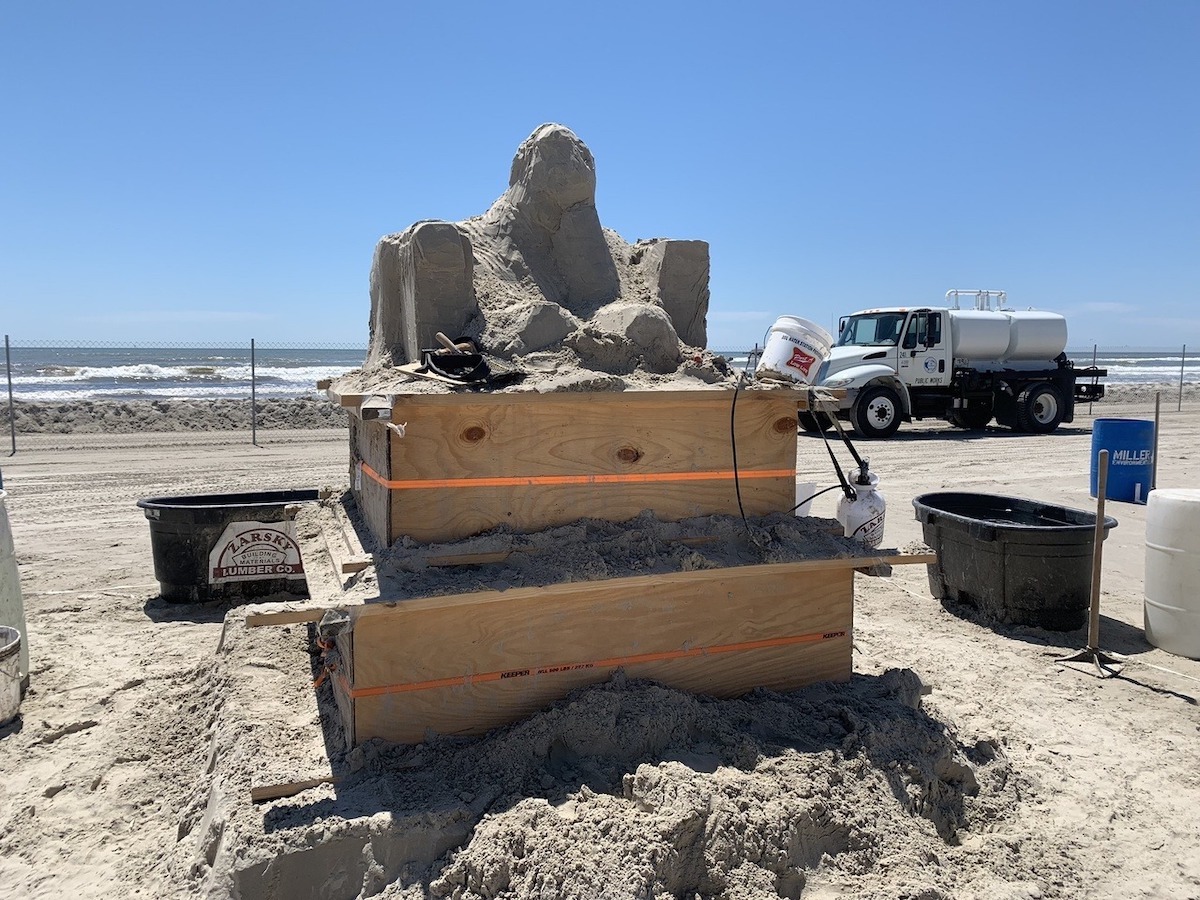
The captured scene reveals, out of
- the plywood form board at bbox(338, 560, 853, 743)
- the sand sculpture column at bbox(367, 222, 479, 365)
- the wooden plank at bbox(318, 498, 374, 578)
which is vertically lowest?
the plywood form board at bbox(338, 560, 853, 743)

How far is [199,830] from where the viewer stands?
2869 mm

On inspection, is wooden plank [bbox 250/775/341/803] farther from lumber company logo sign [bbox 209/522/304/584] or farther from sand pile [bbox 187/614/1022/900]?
lumber company logo sign [bbox 209/522/304/584]

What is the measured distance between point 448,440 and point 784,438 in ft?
4.68

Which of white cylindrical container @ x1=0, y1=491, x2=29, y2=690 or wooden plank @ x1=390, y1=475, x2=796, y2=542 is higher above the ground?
wooden plank @ x1=390, y1=475, x2=796, y2=542

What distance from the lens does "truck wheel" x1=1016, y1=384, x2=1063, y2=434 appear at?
16641 mm

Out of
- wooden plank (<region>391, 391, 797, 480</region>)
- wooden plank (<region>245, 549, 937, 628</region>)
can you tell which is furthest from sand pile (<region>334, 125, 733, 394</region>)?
wooden plank (<region>245, 549, 937, 628</region>)

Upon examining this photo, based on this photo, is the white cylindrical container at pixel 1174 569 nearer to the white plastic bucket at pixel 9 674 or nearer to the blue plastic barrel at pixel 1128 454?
the blue plastic barrel at pixel 1128 454

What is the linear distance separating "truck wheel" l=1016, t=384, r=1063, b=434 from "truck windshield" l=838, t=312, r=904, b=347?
3113 millimetres

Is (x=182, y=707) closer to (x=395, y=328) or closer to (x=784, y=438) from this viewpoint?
(x=395, y=328)

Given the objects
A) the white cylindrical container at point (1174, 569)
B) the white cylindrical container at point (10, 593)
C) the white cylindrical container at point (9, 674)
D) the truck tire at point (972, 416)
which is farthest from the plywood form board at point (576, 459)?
the truck tire at point (972, 416)

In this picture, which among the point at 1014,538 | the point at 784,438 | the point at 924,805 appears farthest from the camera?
the point at 1014,538

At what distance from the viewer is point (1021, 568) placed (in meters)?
5.13

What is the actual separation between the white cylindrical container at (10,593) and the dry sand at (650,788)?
0.55 ft

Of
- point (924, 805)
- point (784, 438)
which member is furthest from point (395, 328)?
point (924, 805)
